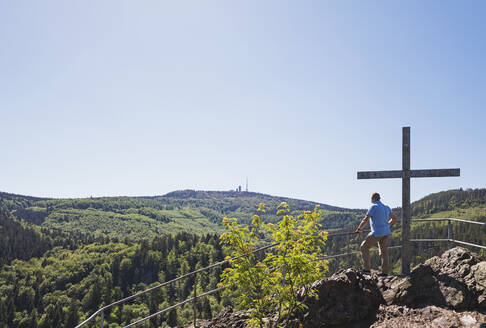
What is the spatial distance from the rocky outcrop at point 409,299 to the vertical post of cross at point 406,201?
1082 mm

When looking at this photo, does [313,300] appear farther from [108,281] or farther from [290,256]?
[108,281]

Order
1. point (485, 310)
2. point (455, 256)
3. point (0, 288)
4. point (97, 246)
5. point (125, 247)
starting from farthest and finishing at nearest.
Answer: point (97, 246) → point (125, 247) → point (0, 288) → point (455, 256) → point (485, 310)

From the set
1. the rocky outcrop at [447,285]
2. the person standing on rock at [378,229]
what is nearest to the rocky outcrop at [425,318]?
the rocky outcrop at [447,285]

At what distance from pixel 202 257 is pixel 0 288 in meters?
74.5

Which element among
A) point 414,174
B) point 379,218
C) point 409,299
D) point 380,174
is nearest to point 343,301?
point 409,299

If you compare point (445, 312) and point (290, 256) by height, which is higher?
point (290, 256)

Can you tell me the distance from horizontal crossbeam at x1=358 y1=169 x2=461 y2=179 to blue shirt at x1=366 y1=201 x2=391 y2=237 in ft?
3.53

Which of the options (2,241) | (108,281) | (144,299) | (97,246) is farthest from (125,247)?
(2,241)

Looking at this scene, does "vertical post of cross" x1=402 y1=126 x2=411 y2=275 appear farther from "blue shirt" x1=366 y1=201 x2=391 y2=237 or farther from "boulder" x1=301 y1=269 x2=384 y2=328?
"boulder" x1=301 y1=269 x2=384 y2=328

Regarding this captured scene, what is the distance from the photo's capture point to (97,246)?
154m

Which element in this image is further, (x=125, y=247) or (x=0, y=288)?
(x=125, y=247)

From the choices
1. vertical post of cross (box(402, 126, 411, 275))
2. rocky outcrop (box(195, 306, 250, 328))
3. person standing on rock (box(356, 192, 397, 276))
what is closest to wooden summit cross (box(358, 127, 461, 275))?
vertical post of cross (box(402, 126, 411, 275))

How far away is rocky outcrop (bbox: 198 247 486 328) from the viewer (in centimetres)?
554

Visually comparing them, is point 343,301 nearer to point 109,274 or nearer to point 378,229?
point 378,229
